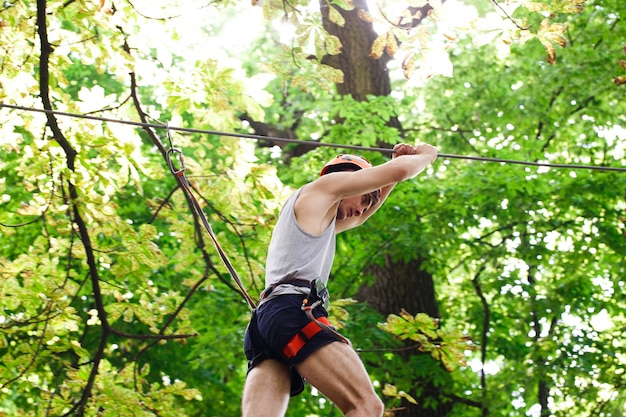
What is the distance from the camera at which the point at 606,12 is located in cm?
949

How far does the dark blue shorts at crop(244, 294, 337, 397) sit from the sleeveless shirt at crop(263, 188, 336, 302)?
0.15ft

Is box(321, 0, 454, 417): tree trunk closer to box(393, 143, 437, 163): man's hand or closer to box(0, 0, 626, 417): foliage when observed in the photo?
box(0, 0, 626, 417): foliage

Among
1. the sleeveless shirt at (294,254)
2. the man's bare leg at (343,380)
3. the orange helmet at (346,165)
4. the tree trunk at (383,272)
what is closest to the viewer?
the man's bare leg at (343,380)

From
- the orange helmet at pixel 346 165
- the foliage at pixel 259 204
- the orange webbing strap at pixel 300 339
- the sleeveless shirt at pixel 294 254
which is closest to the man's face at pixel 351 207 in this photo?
the orange helmet at pixel 346 165

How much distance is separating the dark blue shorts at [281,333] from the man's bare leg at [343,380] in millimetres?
38

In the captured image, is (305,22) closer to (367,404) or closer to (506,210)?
(367,404)

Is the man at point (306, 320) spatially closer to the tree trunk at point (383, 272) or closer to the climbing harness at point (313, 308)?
the climbing harness at point (313, 308)

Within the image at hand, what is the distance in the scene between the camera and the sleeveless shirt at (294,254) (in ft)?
9.87

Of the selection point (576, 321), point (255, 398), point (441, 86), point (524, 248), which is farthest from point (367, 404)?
point (441, 86)

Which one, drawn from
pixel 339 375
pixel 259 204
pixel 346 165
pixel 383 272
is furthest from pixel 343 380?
pixel 383 272

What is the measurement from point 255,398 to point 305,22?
2.44 m

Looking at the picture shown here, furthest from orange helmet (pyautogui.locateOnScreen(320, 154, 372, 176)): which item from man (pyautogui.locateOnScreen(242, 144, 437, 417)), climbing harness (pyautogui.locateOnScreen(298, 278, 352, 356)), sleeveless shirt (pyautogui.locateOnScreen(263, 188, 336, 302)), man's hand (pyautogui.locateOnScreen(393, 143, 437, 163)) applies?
climbing harness (pyautogui.locateOnScreen(298, 278, 352, 356))

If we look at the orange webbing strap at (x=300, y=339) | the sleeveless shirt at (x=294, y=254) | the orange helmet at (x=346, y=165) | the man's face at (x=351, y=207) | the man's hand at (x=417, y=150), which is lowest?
the orange webbing strap at (x=300, y=339)

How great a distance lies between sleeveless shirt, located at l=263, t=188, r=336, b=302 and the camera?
9.87 feet
